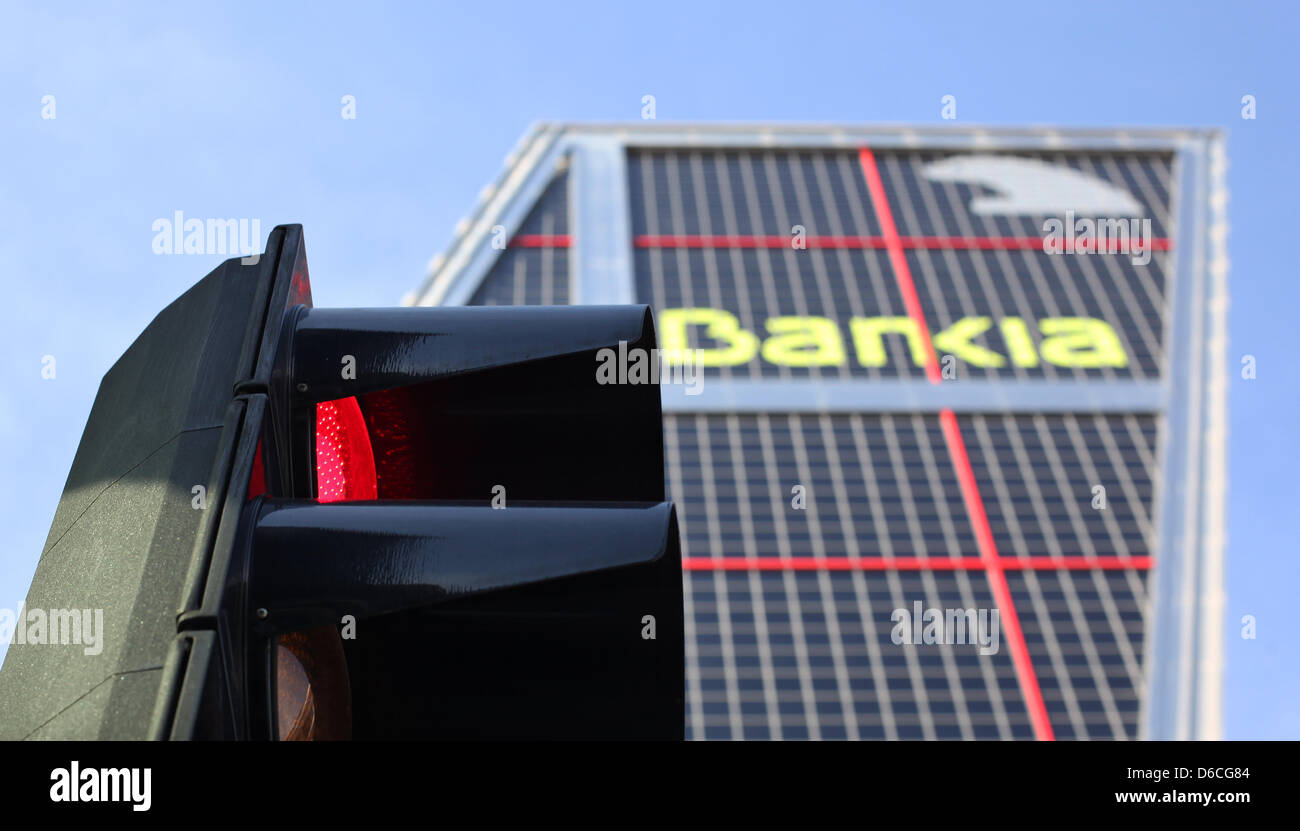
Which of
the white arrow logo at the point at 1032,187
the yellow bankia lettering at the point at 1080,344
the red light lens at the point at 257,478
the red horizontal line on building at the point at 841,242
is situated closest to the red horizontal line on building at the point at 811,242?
the red horizontal line on building at the point at 841,242

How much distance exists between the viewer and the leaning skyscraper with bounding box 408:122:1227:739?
41969 millimetres

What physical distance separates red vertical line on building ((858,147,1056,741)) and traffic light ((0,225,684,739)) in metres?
40.5

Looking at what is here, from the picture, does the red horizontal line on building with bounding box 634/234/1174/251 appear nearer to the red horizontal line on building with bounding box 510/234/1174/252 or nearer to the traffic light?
the red horizontal line on building with bounding box 510/234/1174/252

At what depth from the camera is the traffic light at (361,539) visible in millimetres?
1960

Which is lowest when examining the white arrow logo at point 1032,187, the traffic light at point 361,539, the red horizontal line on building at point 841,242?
the traffic light at point 361,539

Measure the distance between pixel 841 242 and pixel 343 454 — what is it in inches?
2099

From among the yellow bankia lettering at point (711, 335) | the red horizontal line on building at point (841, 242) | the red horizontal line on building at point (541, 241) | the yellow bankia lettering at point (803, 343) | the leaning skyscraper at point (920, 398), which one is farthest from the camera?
the red horizontal line on building at point (541, 241)

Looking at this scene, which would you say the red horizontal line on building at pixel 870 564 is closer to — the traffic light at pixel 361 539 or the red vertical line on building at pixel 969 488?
the red vertical line on building at pixel 969 488

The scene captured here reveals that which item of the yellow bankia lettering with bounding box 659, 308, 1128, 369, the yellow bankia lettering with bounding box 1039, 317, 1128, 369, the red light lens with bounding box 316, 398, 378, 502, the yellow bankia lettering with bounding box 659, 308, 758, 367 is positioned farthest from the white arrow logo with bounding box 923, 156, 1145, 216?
the red light lens with bounding box 316, 398, 378, 502

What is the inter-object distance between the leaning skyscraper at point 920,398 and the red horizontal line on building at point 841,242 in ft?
0.44

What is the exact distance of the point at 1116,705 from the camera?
138 feet

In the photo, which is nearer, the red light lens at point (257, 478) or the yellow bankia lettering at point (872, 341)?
the red light lens at point (257, 478)
